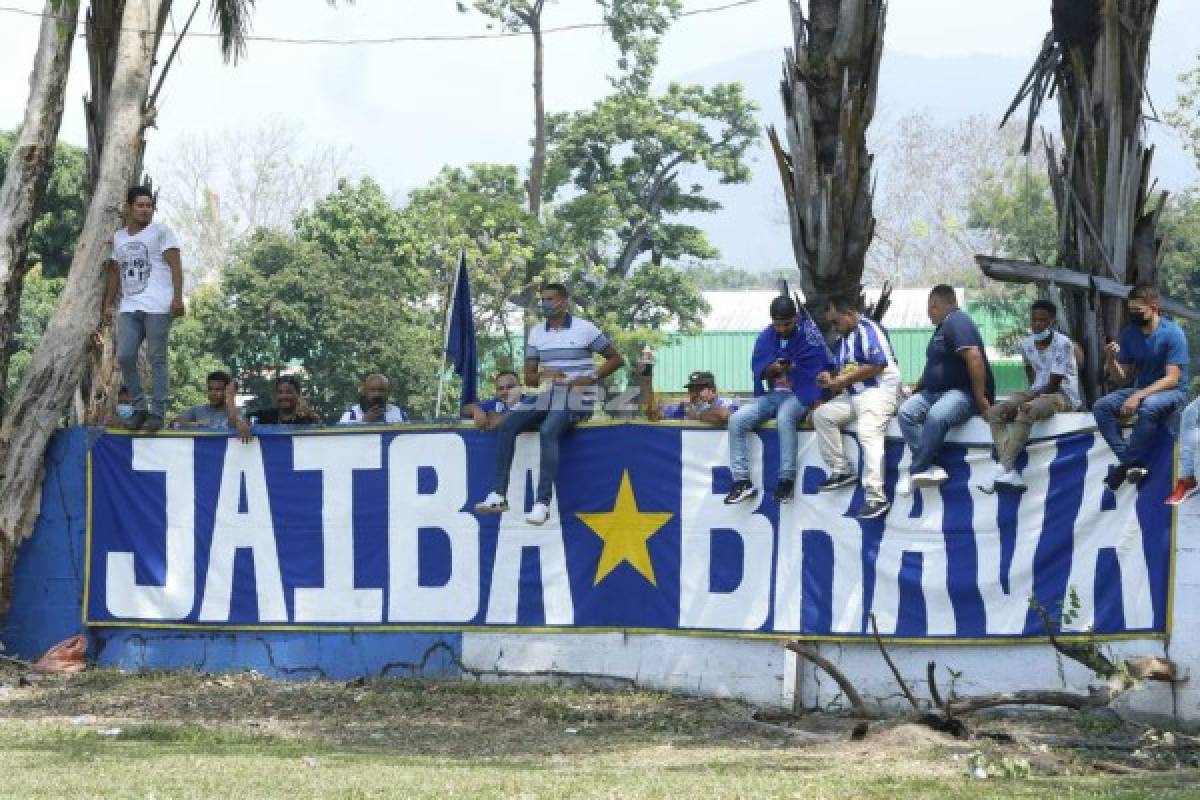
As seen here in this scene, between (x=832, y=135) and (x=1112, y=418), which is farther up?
(x=832, y=135)

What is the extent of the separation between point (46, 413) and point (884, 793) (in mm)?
10111

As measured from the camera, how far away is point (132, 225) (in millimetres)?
17000

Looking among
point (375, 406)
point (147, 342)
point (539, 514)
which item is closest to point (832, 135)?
point (539, 514)

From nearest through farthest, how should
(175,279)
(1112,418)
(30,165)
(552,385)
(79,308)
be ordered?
(1112,418)
(552,385)
(175,279)
(79,308)
(30,165)

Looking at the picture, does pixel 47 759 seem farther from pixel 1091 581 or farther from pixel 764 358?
pixel 1091 581

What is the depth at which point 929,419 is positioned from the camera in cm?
1398

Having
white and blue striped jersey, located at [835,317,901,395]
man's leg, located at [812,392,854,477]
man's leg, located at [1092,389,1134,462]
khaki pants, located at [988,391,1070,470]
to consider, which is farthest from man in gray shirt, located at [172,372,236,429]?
man's leg, located at [1092,389,1134,462]

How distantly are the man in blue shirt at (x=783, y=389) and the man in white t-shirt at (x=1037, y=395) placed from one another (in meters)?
1.40

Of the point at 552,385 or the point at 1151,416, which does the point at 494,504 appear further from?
the point at 1151,416

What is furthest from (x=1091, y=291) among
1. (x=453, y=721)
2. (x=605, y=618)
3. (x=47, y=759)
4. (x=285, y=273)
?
(x=285, y=273)

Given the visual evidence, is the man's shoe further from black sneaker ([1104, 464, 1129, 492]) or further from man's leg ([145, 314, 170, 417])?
black sneaker ([1104, 464, 1129, 492])

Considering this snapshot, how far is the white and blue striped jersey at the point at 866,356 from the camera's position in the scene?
567 inches

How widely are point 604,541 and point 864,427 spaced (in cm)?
243

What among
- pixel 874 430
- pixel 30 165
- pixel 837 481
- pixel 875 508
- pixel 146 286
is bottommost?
pixel 875 508
